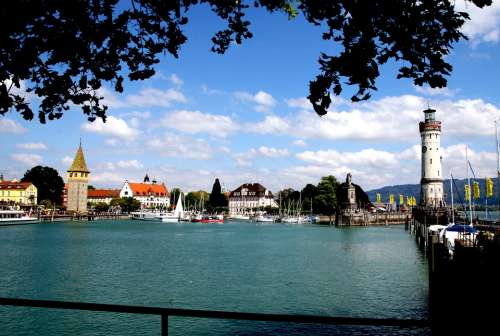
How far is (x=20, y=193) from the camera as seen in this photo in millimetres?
153500

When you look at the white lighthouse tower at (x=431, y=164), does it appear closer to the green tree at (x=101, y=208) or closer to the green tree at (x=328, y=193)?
the green tree at (x=328, y=193)

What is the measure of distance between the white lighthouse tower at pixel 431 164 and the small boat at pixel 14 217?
3904 inches

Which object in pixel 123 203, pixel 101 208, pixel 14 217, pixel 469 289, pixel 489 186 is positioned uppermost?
pixel 489 186

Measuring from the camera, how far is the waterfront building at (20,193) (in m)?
153

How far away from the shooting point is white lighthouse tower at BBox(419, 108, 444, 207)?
9519 centimetres

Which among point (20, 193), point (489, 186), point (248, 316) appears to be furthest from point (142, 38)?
point (20, 193)

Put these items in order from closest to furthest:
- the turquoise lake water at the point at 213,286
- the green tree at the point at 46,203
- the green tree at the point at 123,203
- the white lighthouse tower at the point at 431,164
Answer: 1. the turquoise lake water at the point at 213,286
2. the white lighthouse tower at the point at 431,164
3. the green tree at the point at 46,203
4. the green tree at the point at 123,203

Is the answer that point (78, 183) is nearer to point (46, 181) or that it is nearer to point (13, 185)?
point (46, 181)

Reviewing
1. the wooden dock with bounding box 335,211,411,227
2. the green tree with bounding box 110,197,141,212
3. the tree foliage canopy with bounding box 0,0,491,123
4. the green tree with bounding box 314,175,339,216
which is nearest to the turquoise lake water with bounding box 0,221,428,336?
the tree foliage canopy with bounding box 0,0,491,123

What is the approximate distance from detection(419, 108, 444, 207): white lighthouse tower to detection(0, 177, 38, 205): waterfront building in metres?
118

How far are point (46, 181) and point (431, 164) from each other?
11165 centimetres

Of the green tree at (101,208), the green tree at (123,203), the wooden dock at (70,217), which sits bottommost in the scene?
the wooden dock at (70,217)

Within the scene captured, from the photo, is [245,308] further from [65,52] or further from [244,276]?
[65,52]

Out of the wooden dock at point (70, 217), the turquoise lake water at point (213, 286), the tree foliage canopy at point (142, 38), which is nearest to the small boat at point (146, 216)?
the wooden dock at point (70, 217)
